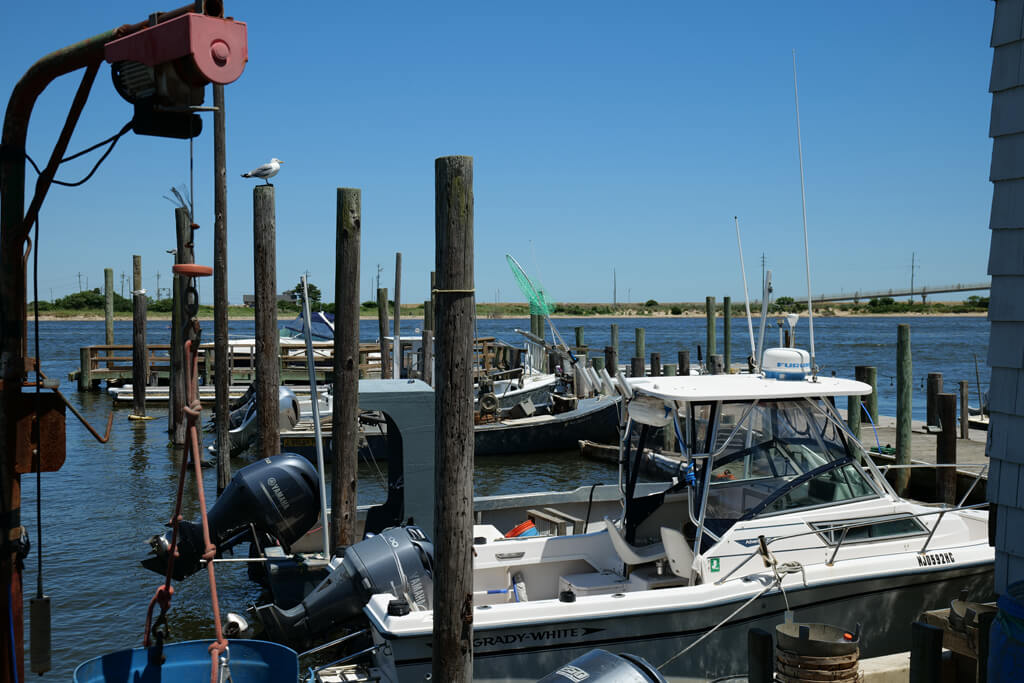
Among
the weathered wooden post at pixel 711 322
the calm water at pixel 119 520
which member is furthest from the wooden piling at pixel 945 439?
the weathered wooden post at pixel 711 322

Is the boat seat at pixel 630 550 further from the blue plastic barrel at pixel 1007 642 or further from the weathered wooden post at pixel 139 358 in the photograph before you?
the weathered wooden post at pixel 139 358

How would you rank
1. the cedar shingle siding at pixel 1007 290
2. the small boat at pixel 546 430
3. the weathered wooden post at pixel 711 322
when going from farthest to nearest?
1. the weathered wooden post at pixel 711 322
2. the small boat at pixel 546 430
3. the cedar shingle siding at pixel 1007 290

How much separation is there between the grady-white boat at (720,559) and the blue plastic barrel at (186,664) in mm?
965

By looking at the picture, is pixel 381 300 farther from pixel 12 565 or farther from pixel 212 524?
pixel 12 565

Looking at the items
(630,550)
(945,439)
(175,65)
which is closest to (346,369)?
(630,550)

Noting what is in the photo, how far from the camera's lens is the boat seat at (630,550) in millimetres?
7004

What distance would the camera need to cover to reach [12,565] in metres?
3.97

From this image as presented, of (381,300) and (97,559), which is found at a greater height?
(381,300)

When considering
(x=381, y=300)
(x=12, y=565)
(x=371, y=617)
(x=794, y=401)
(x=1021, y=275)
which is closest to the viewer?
(x=12, y=565)

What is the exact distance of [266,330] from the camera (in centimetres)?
1048

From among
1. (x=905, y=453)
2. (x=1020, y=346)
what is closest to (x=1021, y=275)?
(x=1020, y=346)

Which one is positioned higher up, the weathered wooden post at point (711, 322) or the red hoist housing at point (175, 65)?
the red hoist housing at point (175, 65)

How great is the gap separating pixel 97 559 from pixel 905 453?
36.1 feet

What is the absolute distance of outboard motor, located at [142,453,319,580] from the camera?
7824 mm
